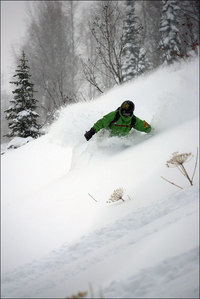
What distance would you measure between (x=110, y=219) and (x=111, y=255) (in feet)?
2.11

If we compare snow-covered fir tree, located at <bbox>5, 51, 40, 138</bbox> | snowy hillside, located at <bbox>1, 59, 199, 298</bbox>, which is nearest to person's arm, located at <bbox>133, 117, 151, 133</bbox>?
snowy hillside, located at <bbox>1, 59, 199, 298</bbox>

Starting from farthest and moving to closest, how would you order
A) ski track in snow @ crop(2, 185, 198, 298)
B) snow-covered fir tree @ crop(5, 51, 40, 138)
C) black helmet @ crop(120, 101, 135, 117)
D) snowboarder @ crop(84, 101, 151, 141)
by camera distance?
1. snow-covered fir tree @ crop(5, 51, 40, 138)
2. snowboarder @ crop(84, 101, 151, 141)
3. black helmet @ crop(120, 101, 135, 117)
4. ski track in snow @ crop(2, 185, 198, 298)

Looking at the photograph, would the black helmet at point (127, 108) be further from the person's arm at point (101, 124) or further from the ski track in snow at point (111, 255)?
the ski track in snow at point (111, 255)

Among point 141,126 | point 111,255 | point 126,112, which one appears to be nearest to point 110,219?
point 111,255

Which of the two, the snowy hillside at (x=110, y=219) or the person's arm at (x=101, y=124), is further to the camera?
the person's arm at (x=101, y=124)

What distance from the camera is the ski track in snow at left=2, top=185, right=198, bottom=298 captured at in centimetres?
118

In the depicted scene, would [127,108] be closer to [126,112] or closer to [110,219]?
[126,112]

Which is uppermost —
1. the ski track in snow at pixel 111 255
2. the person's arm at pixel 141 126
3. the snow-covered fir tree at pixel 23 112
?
the ski track in snow at pixel 111 255

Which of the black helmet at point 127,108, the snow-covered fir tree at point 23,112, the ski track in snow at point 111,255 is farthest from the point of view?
the snow-covered fir tree at point 23,112

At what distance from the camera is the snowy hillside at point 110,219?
1.24m

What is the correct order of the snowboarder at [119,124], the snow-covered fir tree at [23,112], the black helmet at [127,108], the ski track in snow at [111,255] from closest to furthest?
the ski track in snow at [111,255]
the black helmet at [127,108]
the snowboarder at [119,124]
the snow-covered fir tree at [23,112]

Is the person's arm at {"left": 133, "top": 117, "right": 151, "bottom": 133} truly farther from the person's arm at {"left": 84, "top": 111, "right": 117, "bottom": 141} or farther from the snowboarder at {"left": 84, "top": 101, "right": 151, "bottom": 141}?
the person's arm at {"left": 84, "top": 111, "right": 117, "bottom": 141}

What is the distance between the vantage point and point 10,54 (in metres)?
23.5

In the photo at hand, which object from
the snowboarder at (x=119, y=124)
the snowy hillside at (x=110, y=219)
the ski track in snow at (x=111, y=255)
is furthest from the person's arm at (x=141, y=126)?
the ski track in snow at (x=111, y=255)
